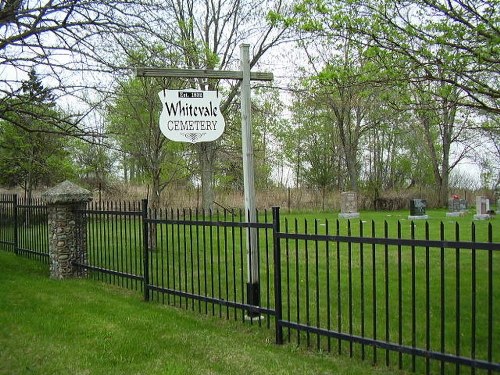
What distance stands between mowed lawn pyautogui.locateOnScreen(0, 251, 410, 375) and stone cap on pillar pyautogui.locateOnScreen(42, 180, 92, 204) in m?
1.97

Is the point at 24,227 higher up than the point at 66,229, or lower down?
lower down

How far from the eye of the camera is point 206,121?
5980 mm

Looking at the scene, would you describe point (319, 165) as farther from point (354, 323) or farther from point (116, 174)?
point (354, 323)

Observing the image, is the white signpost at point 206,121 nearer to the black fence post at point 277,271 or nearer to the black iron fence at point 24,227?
the black fence post at point 277,271

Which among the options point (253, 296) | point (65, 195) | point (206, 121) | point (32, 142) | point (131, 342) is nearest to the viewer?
point (131, 342)

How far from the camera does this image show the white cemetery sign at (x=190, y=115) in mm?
5797

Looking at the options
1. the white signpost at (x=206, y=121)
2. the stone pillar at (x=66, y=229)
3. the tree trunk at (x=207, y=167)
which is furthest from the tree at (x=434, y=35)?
the tree trunk at (x=207, y=167)

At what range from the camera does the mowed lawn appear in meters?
4.42

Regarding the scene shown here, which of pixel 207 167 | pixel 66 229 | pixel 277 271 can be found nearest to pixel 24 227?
pixel 66 229

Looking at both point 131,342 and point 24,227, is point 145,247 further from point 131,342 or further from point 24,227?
point 24,227

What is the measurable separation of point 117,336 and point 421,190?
104ft

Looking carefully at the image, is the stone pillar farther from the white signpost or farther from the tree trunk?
the tree trunk

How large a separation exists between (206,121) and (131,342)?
2.65 metres

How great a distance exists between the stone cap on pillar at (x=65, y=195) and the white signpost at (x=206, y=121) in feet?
12.1
